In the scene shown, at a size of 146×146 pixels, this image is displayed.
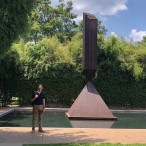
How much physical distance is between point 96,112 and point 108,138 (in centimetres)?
528

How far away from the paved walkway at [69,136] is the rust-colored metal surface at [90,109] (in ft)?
11.2

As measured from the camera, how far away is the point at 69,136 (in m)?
12.3

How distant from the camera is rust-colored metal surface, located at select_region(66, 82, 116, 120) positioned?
1711 cm

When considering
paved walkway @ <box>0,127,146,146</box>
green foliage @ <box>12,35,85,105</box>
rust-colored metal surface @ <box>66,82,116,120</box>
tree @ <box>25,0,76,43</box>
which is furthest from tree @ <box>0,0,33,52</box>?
tree @ <box>25,0,76,43</box>

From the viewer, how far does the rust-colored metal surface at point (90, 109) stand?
56.1ft

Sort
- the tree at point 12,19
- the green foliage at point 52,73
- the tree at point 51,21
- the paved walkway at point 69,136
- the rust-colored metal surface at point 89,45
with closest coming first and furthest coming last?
1. the paved walkway at point 69,136
2. the tree at point 12,19
3. the rust-colored metal surface at point 89,45
4. the green foliage at point 52,73
5. the tree at point 51,21

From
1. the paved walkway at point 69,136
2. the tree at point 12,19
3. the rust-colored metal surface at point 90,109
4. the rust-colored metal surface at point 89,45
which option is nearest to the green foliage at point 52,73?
the rust-colored metal surface at point 89,45

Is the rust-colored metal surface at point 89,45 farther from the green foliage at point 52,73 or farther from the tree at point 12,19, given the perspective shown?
the green foliage at point 52,73

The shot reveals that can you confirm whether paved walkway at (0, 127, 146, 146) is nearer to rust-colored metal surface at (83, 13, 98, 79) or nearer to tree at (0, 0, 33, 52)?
tree at (0, 0, 33, 52)

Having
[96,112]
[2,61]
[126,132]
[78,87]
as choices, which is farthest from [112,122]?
[2,61]

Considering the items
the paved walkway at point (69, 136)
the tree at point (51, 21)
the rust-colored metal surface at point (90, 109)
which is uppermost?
the tree at point (51, 21)

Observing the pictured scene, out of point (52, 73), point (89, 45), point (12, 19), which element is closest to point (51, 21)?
point (52, 73)

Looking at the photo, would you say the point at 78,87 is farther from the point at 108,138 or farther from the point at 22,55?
the point at 108,138

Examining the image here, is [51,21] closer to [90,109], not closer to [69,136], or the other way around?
[90,109]
